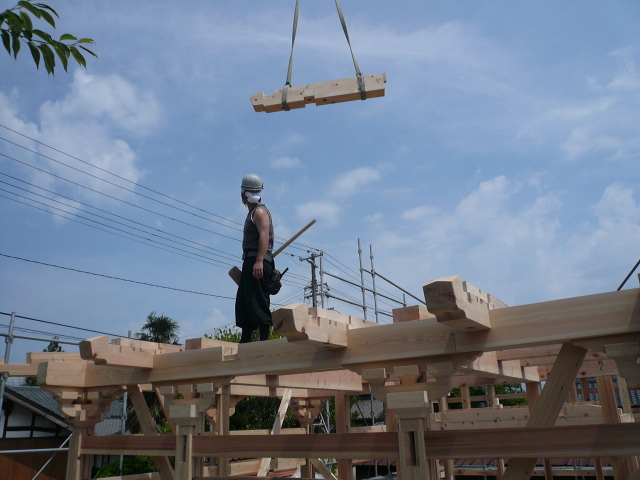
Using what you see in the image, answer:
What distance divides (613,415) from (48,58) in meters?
6.54

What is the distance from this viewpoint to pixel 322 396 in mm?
8320

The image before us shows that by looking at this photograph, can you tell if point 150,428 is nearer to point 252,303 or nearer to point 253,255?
point 252,303

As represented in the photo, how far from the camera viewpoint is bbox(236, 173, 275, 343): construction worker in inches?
178

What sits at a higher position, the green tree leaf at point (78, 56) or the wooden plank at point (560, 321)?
the green tree leaf at point (78, 56)

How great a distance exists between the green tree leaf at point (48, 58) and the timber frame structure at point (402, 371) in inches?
65.3

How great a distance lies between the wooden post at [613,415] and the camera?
5715 mm

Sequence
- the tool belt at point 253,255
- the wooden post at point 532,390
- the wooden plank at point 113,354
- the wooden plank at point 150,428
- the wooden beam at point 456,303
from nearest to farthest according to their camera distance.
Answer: the wooden beam at point 456,303 → the wooden plank at point 113,354 → the tool belt at point 253,255 → the wooden plank at point 150,428 → the wooden post at point 532,390

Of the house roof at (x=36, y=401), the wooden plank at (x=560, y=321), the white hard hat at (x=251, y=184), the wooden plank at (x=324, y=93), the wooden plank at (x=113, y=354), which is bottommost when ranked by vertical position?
the wooden plank at (x=560, y=321)

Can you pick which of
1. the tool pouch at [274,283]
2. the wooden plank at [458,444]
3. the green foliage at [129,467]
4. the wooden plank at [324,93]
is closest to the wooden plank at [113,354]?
the wooden plank at [458,444]

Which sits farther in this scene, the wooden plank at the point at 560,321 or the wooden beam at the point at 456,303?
the wooden plank at the point at 560,321

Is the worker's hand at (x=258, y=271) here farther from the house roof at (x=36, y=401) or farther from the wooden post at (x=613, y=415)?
the house roof at (x=36, y=401)

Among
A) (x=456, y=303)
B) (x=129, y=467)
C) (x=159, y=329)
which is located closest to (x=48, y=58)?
(x=456, y=303)

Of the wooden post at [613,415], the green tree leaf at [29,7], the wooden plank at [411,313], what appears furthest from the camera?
the wooden post at [613,415]

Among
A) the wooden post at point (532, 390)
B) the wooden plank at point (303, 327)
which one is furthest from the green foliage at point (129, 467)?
the wooden plank at point (303, 327)
